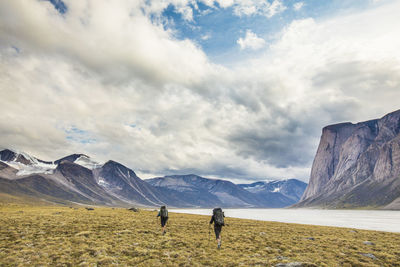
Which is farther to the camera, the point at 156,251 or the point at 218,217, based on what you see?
the point at 218,217

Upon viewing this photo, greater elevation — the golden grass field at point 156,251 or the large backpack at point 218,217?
the large backpack at point 218,217

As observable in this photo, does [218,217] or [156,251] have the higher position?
[218,217]

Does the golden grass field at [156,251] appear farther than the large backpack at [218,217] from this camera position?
No

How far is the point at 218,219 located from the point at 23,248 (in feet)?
51.2

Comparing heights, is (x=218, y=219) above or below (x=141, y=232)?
above

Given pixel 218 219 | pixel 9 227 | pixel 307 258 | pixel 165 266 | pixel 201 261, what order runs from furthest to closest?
1. pixel 9 227
2. pixel 218 219
3. pixel 307 258
4. pixel 201 261
5. pixel 165 266

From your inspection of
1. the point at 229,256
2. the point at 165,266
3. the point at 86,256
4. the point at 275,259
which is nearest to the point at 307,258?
the point at 275,259

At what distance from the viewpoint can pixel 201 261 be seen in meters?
17.7

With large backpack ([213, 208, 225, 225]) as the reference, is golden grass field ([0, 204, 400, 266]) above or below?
below

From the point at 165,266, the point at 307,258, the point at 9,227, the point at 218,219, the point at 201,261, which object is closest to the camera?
the point at 165,266

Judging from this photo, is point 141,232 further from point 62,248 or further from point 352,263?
point 352,263

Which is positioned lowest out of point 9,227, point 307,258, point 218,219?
point 9,227

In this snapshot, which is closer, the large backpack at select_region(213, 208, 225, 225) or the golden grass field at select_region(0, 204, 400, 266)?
the golden grass field at select_region(0, 204, 400, 266)

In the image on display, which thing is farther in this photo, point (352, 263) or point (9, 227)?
point (9, 227)
